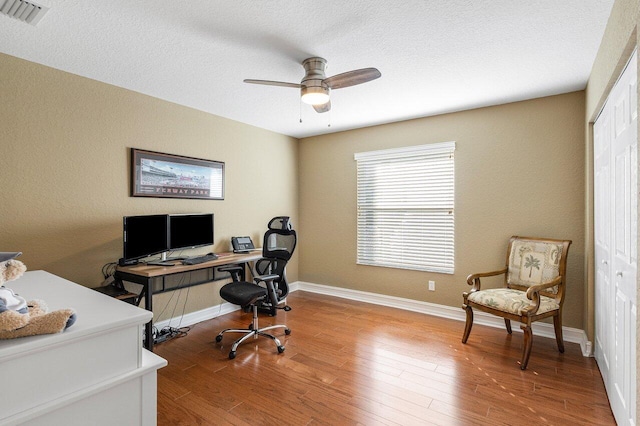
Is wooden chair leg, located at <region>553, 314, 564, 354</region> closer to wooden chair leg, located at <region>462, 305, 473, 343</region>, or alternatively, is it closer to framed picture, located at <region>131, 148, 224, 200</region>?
wooden chair leg, located at <region>462, 305, 473, 343</region>

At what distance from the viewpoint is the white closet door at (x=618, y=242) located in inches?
65.7

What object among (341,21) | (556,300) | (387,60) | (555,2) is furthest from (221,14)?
(556,300)

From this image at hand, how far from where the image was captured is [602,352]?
96.9 inches

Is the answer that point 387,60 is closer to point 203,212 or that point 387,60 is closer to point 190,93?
point 190,93

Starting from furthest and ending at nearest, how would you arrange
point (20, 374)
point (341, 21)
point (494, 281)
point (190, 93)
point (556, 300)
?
point (494, 281), point (190, 93), point (556, 300), point (341, 21), point (20, 374)

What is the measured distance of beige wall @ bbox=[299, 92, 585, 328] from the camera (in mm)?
3223

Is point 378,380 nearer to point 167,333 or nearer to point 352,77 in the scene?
point 167,333

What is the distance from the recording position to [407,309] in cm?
419

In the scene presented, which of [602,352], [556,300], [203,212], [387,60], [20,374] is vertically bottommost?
[602,352]

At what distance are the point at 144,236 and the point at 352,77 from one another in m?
2.34

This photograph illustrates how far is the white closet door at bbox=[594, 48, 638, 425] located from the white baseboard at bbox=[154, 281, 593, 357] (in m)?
0.58

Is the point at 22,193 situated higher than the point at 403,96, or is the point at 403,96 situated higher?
the point at 403,96

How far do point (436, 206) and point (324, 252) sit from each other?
1.86 meters

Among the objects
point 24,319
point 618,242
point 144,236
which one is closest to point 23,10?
point 144,236
